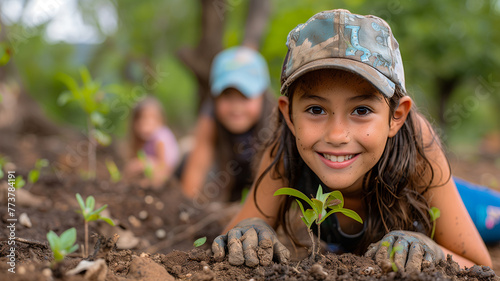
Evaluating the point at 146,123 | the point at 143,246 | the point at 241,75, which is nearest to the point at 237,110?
the point at 241,75

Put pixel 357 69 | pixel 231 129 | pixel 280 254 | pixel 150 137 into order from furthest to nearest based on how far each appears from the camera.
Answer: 1. pixel 150 137
2. pixel 231 129
3. pixel 280 254
4. pixel 357 69

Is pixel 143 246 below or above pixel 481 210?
below

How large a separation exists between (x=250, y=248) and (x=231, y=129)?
2.53 meters

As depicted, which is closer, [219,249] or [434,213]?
[219,249]

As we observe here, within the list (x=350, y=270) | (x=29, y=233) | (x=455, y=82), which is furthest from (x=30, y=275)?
(x=455, y=82)

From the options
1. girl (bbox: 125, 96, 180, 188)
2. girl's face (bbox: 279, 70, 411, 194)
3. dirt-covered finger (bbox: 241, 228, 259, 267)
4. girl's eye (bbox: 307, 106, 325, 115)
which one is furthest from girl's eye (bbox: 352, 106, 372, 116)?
girl (bbox: 125, 96, 180, 188)

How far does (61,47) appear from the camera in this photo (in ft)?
48.4

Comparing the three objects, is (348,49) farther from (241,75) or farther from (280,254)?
(241,75)

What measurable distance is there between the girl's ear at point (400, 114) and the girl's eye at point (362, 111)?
0.16 meters

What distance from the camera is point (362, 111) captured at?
1.48 m

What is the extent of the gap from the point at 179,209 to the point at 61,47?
1365 cm

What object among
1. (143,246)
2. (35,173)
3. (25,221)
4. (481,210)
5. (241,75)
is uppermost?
(241,75)

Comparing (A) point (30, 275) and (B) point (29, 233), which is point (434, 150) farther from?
(B) point (29, 233)

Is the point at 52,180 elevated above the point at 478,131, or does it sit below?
below
